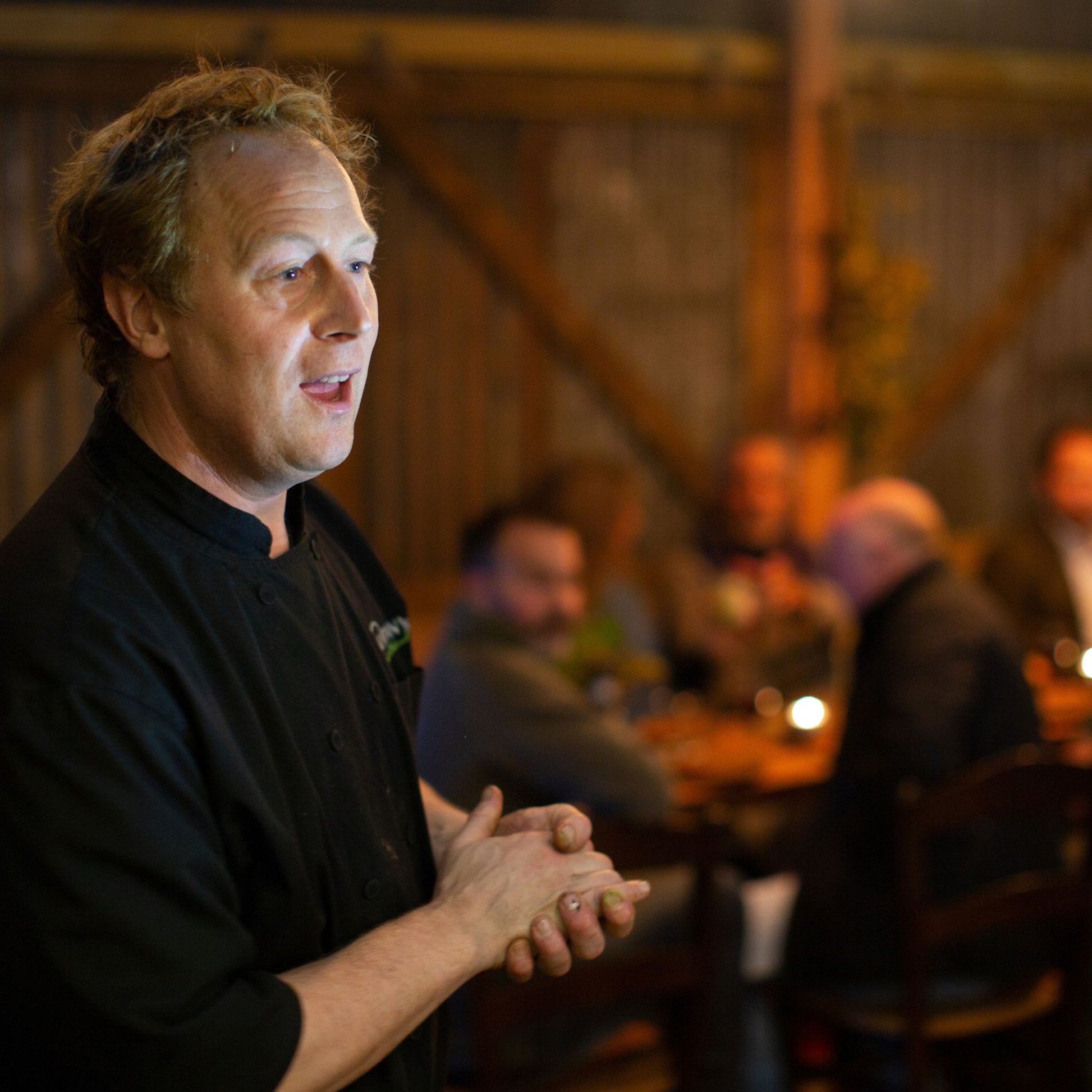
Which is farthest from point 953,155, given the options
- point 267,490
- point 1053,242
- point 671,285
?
point 267,490

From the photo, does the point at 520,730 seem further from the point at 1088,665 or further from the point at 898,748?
the point at 1088,665

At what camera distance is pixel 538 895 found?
1.20m

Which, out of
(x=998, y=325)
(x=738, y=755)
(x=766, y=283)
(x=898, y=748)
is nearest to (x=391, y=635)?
(x=898, y=748)

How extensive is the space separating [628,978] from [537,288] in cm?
360

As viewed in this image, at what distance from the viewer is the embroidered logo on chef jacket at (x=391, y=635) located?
1.36 meters

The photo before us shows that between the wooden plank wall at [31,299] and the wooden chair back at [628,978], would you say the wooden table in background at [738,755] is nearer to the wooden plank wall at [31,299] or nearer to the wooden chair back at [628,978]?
the wooden chair back at [628,978]

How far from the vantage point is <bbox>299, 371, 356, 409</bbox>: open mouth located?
1104 millimetres

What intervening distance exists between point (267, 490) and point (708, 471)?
466 centimetres

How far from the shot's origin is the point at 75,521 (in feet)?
3.45

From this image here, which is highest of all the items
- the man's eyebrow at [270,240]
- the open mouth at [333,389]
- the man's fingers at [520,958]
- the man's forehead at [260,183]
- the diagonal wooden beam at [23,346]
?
the diagonal wooden beam at [23,346]

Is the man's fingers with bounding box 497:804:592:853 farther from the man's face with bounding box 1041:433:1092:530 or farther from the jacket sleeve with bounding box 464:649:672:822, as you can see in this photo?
the man's face with bounding box 1041:433:1092:530

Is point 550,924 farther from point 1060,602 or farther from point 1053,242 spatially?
point 1053,242

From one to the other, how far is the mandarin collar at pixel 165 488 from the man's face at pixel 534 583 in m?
1.66

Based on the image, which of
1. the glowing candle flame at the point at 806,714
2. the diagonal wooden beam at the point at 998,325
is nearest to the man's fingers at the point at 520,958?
the glowing candle flame at the point at 806,714
